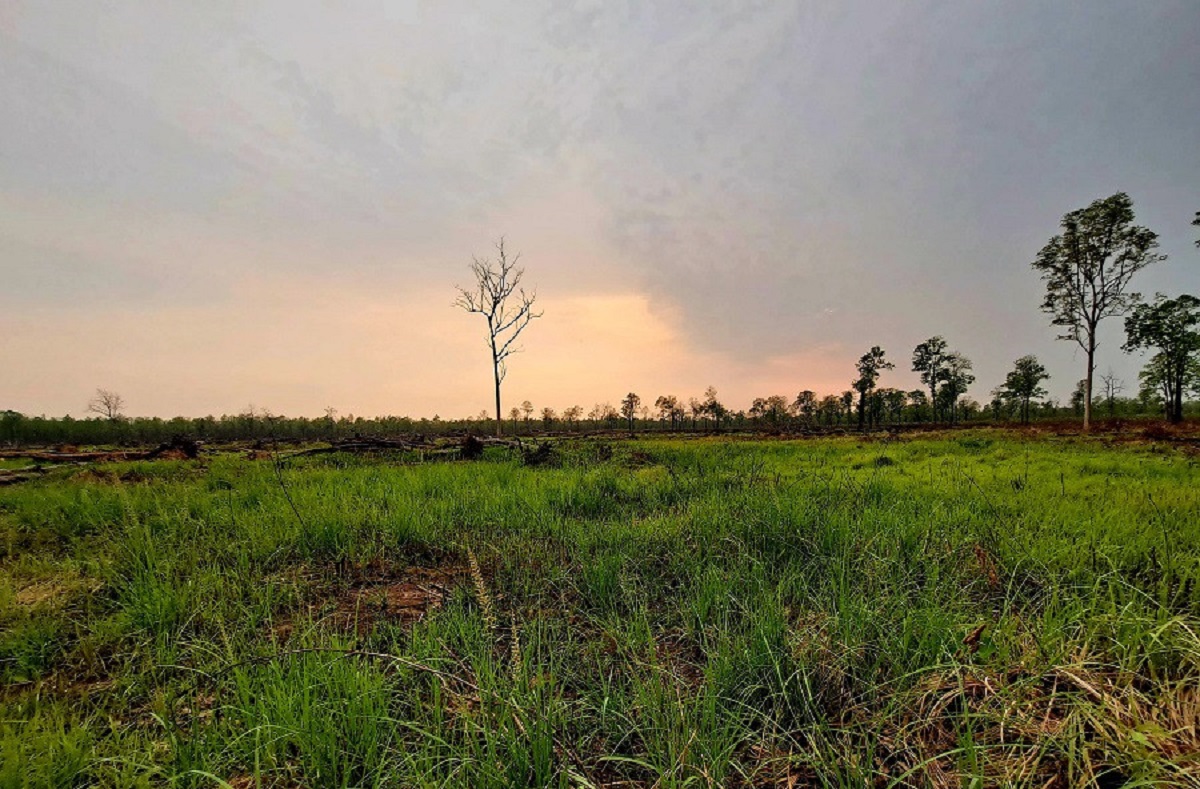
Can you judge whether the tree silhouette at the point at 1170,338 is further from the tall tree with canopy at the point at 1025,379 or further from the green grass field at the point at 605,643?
the green grass field at the point at 605,643

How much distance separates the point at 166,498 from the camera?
5.96 meters

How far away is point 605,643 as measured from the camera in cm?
266

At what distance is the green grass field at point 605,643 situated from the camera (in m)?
1.63

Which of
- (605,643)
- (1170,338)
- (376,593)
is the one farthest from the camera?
(1170,338)

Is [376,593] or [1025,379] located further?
[1025,379]

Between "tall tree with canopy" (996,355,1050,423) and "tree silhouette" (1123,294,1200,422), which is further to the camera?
"tall tree with canopy" (996,355,1050,423)

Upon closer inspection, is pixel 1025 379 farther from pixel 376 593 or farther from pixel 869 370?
pixel 376 593

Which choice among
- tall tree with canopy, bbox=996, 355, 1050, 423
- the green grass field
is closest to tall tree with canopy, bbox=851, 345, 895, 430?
tall tree with canopy, bbox=996, 355, 1050, 423

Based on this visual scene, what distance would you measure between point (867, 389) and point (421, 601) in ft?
268

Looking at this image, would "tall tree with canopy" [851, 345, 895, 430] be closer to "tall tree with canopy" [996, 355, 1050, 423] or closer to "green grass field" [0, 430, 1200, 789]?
"tall tree with canopy" [996, 355, 1050, 423]

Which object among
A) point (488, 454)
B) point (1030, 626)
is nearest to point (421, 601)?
point (1030, 626)

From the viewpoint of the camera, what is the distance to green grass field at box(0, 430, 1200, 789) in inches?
A: 64.1

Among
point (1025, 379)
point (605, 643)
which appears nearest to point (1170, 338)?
point (1025, 379)

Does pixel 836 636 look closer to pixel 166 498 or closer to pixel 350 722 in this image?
pixel 350 722
